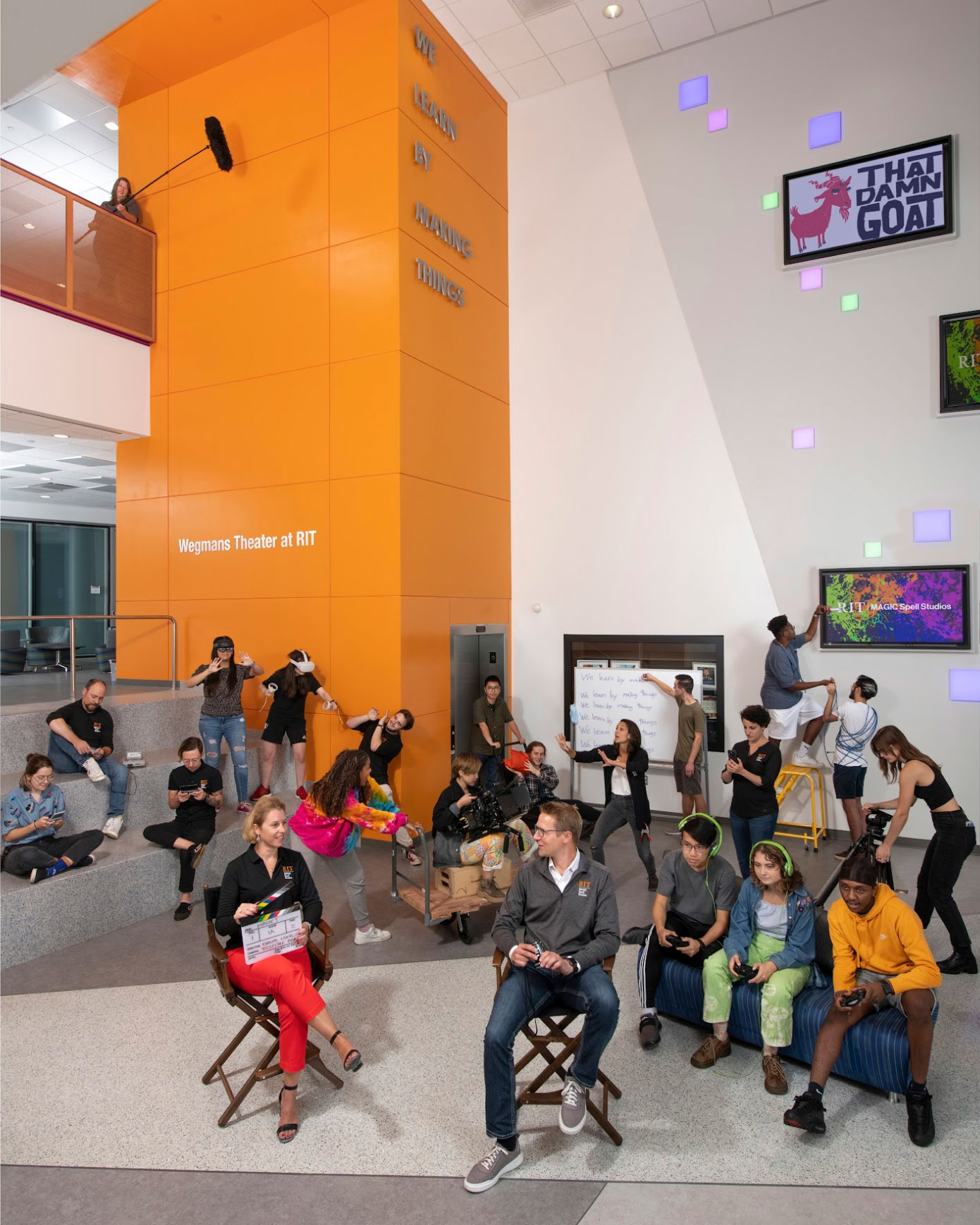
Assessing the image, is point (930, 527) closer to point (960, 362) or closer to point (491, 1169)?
point (960, 362)

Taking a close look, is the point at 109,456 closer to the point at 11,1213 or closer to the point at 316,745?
the point at 316,745

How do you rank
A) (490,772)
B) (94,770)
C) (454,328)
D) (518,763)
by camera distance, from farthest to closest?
1. (454,328)
2. (490,772)
3. (518,763)
4. (94,770)

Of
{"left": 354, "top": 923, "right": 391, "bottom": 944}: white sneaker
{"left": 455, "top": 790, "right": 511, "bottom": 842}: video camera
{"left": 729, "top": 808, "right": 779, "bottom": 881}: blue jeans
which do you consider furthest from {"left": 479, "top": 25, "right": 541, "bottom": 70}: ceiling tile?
{"left": 354, "top": 923, "right": 391, "bottom": 944}: white sneaker

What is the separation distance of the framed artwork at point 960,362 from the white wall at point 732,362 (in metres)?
0.11

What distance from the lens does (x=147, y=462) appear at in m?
9.64

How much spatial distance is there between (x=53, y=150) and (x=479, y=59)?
5.73m

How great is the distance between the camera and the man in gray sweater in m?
3.35

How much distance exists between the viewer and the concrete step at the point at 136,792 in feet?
21.6

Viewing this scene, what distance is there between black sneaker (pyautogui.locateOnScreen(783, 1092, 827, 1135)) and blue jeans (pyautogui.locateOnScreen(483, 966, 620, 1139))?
86 cm

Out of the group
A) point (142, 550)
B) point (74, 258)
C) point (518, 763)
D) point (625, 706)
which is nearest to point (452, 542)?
point (518, 763)

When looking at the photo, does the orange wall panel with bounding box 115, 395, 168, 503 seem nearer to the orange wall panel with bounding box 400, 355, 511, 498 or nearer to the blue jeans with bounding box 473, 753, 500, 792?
the orange wall panel with bounding box 400, 355, 511, 498

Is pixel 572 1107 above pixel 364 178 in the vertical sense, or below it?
below

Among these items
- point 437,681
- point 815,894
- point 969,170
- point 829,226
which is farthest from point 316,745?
point 969,170

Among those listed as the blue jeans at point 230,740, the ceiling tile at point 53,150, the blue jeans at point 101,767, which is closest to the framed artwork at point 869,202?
the blue jeans at point 230,740
